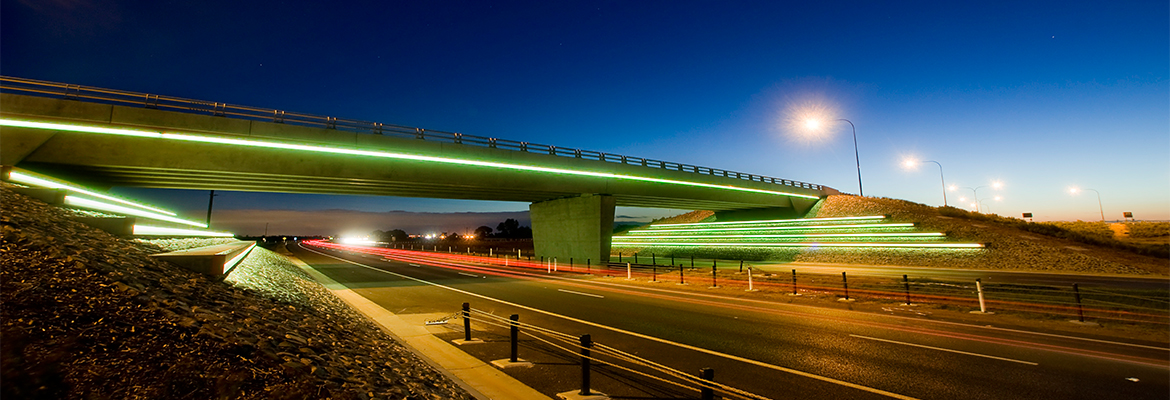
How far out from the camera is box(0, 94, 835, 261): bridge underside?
1617 centimetres

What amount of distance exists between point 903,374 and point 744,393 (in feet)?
10.1

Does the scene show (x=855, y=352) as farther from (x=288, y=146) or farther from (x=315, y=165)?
(x=288, y=146)

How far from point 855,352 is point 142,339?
10.00 m

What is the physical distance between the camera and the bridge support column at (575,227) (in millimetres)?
30475

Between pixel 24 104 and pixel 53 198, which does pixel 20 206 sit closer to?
pixel 53 198

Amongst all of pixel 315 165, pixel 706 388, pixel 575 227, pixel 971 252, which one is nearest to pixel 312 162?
pixel 315 165

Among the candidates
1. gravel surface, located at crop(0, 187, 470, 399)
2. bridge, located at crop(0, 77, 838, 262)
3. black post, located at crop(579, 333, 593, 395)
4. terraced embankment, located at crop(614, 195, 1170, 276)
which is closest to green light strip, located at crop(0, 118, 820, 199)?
bridge, located at crop(0, 77, 838, 262)

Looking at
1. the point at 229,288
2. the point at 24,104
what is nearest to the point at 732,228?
the point at 229,288

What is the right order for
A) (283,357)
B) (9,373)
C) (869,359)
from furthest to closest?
(869,359), (283,357), (9,373)

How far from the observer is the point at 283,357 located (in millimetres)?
4113

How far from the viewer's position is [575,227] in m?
32.2

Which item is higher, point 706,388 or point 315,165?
point 315,165

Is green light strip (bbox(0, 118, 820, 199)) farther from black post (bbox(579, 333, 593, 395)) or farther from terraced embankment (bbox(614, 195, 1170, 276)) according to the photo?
black post (bbox(579, 333, 593, 395))

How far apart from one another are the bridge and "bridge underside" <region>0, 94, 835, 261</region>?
5 centimetres
